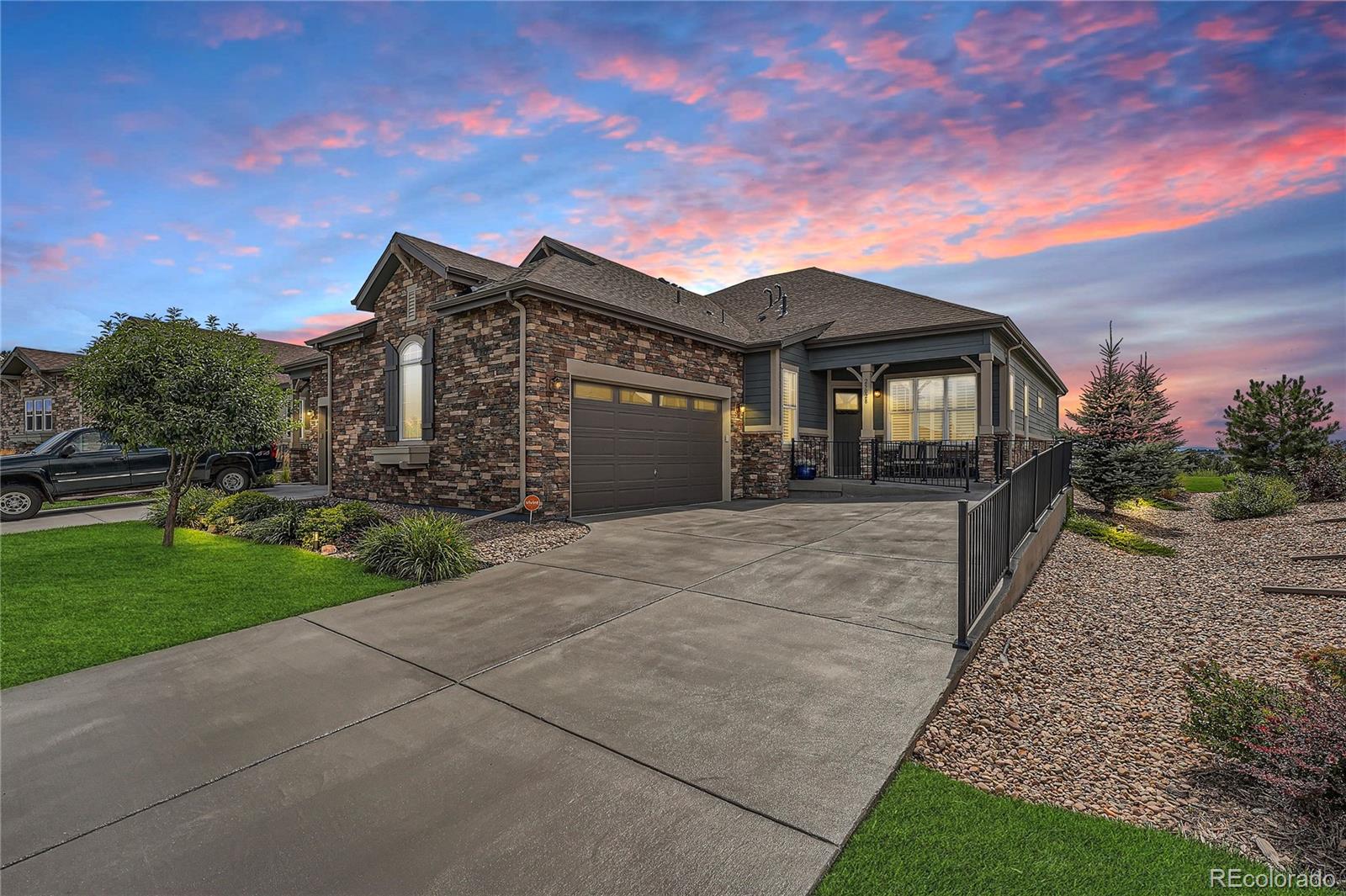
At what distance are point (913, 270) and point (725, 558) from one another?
63.3ft

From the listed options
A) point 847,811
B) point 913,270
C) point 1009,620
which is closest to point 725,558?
point 1009,620

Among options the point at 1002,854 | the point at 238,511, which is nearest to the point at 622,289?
the point at 238,511

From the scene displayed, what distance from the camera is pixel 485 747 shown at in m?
2.94

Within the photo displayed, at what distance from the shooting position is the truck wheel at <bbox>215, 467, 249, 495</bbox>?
15.1m

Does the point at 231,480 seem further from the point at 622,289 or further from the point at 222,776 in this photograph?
the point at 222,776

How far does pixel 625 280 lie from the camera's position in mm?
14125

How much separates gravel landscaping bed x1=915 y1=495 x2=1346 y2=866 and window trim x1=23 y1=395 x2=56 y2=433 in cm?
3686

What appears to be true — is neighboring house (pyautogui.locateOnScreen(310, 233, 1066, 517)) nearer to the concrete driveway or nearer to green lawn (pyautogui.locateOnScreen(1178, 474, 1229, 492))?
the concrete driveway

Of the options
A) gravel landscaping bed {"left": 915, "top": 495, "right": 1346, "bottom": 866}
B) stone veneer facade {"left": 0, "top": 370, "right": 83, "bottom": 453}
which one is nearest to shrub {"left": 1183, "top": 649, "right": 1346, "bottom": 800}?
gravel landscaping bed {"left": 915, "top": 495, "right": 1346, "bottom": 866}

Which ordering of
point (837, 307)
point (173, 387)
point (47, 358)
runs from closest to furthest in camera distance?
1. point (173, 387)
2. point (837, 307)
3. point (47, 358)

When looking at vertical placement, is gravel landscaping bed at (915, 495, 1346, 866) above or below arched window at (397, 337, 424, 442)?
below

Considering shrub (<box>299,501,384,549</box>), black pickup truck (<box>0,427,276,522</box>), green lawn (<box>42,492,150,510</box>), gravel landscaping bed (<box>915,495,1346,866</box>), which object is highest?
black pickup truck (<box>0,427,276,522</box>)

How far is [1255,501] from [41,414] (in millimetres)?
44377

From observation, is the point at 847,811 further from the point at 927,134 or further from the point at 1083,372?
the point at 1083,372
